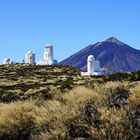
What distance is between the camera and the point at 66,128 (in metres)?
10.4

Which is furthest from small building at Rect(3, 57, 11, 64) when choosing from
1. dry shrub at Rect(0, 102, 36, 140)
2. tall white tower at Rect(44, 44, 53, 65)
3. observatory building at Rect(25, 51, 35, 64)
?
dry shrub at Rect(0, 102, 36, 140)

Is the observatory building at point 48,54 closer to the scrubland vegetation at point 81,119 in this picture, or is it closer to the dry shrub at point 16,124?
the scrubland vegetation at point 81,119

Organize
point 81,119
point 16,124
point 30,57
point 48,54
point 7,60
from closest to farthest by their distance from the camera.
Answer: point 81,119 < point 16,124 < point 30,57 < point 7,60 < point 48,54

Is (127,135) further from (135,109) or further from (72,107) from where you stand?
(72,107)

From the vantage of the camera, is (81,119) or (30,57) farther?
(30,57)

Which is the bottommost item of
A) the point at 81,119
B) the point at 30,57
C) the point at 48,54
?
the point at 81,119

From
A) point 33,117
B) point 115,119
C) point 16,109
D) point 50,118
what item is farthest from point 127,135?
point 16,109

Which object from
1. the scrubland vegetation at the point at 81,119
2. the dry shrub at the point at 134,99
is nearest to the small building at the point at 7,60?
the scrubland vegetation at the point at 81,119

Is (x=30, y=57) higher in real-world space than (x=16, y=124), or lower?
higher

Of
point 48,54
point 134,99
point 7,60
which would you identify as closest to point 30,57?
point 48,54

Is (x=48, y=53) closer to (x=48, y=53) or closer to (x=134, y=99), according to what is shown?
(x=48, y=53)

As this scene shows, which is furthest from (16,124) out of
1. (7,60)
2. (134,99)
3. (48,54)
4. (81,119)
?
(48,54)

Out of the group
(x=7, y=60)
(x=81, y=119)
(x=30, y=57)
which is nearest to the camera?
(x=81, y=119)

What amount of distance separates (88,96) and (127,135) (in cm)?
429
